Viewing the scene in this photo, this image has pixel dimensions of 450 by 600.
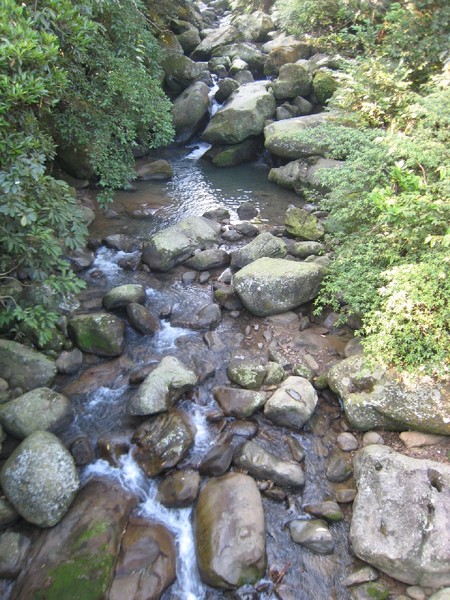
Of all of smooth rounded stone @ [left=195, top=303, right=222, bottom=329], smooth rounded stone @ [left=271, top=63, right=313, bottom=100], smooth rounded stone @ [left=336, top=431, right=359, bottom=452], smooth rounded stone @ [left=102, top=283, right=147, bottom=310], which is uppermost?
smooth rounded stone @ [left=271, top=63, right=313, bottom=100]

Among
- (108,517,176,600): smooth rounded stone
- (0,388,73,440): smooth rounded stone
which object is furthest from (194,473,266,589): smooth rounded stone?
(0,388,73,440): smooth rounded stone

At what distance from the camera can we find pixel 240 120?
14.1m

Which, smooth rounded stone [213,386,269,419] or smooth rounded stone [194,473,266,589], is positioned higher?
smooth rounded stone [213,386,269,419]

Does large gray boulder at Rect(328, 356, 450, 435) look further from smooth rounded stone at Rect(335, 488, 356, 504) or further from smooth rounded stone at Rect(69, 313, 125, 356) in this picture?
smooth rounded stone at Rect(69, 313, 125, 356)

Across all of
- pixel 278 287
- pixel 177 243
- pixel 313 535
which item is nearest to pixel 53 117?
pixel 177 243

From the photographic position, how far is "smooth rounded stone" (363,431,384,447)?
17.8 ft

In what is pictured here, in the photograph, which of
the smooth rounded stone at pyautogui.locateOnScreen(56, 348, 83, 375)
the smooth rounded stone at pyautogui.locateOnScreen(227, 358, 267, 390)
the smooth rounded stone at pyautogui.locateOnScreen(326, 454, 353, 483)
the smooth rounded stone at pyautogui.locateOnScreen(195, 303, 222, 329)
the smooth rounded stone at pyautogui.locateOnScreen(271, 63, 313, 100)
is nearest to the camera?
the smooth rounded stone at pyautogui.locateOnScreen(326, 454, 353, 483)

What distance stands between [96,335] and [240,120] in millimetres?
10450

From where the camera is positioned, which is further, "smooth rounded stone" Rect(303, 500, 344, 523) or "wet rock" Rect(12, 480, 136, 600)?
"smooth rounded stone" Rect(303, 500, 344, 523)

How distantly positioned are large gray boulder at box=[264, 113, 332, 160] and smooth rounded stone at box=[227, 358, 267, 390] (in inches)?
329

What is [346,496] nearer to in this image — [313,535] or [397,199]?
[313,535]

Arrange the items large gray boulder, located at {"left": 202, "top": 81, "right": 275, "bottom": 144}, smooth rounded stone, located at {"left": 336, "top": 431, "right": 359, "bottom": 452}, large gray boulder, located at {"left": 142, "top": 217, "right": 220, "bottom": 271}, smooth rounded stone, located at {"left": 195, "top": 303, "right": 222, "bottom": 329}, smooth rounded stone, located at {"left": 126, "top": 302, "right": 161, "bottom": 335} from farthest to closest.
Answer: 1. large gray boulder, located at {"left": 202, "top": 81, "right": 275, "bottom": 144}
2. large gray boulder, located at {"left": 142, "top": 217, "right": 220, "bottom": 271}
3. smooth rounded stone, located at {"left": 195, "top": 303, "right": 222, "bottom": 329}
4. smooth rounded stone, located at {"left": 126, "top": 302, "right": 161, "bottom": 335}
5. smooth rounded stone, located at {"left": 336, "top": 431, "right": 359, "bottom": 452}

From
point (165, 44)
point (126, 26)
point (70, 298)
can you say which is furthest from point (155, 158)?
point (70, 298)

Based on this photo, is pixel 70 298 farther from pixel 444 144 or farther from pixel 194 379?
pixel 444 144
